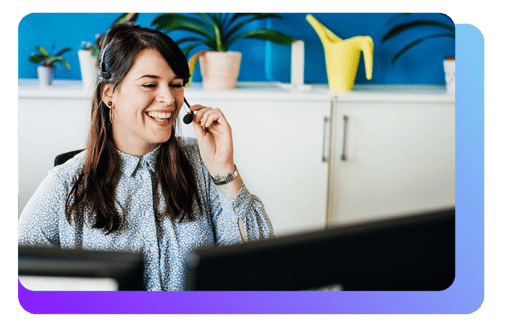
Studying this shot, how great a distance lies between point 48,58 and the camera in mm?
1295

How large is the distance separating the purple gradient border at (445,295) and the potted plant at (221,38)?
0.51m

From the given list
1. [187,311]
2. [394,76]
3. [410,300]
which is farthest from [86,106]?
A: [410,300]

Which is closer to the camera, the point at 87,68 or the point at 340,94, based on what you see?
the point at 87,68

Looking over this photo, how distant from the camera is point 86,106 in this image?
1.29 metres

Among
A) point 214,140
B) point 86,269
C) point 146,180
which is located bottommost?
point 86,269

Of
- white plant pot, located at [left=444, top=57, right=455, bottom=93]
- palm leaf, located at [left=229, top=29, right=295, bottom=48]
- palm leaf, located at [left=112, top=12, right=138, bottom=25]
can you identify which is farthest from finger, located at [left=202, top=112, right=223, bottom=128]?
white plant pot, located at [left=444, top=57, right=455, bottom=93]

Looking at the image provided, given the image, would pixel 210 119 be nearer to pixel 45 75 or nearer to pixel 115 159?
pixel 115 159

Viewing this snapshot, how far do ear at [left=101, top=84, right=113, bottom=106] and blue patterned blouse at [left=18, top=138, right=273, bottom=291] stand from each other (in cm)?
15

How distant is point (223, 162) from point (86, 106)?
1.25 ft

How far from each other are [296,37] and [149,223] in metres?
0.63

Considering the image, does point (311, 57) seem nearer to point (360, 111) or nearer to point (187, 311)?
point (360, 111)

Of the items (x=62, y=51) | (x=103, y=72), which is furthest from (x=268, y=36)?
(x=62, y=51)

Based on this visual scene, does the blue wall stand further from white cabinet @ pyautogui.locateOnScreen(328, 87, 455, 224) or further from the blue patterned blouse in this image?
the blue patterned blouse

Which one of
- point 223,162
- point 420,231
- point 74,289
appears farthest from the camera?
point 223,162
